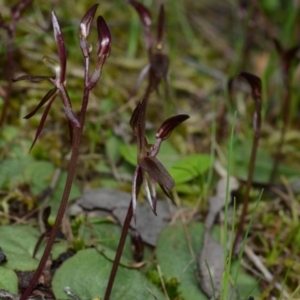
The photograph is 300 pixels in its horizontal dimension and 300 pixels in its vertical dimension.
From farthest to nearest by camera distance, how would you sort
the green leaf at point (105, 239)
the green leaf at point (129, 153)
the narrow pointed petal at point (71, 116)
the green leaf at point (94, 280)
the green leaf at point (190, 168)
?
the green leaf at point (129, 153)
the green leaf at point (190, 168)
the green leaf at point (105, 239)
the green leaf at point (94, 280)
the narrow pointed petal at point (71, 116)

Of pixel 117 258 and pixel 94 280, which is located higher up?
pixel 117 258

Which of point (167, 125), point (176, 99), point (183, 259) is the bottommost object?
point (183, 259)

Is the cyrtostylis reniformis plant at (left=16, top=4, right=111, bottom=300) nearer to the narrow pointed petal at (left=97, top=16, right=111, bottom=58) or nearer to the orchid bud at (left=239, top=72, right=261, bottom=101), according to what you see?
the narrow pointed petal at (left=97, top=16, right=111, bottom=58)

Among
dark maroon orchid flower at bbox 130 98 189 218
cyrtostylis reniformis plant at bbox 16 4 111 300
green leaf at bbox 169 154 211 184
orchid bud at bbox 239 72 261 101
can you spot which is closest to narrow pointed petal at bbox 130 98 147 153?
dark maroon orchid flower at bbox 130 98 189 218

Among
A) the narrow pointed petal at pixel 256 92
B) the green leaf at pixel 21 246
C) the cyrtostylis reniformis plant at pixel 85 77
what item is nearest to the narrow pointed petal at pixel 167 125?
the cyrtostylis reniformis plant at pixel 85 77

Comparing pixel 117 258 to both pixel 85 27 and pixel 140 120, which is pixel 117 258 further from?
pixel 85 27

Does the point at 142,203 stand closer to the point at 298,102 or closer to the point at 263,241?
the point at 263,241

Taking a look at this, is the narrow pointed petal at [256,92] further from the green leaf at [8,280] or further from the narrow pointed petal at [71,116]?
the green leaf at [8,280]

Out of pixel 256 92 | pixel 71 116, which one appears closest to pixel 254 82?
pixel 256 92
